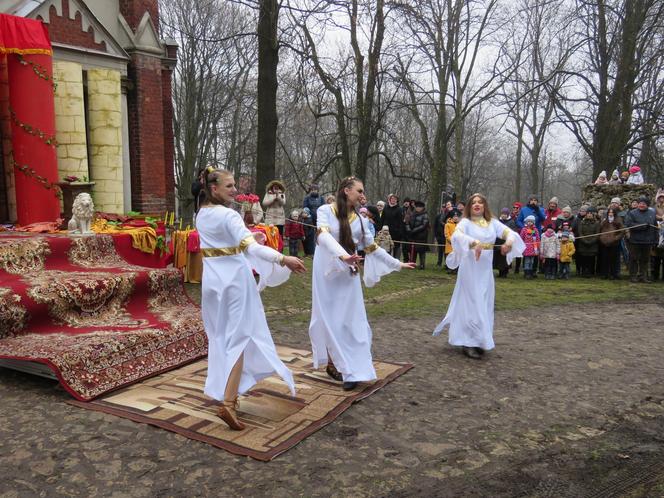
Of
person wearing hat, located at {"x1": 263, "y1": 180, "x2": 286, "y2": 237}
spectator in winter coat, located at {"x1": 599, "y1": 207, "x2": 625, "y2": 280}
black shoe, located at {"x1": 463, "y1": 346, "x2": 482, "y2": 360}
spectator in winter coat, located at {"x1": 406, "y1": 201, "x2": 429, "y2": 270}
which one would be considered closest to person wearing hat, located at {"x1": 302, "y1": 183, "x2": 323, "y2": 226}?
person wearing hat, located at {"x1": 263, "y1": 180, "x2": 286, "y2": 237}

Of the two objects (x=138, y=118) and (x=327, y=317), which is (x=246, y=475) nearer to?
(x=327, y=317)

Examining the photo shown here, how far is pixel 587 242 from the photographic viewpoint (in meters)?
13.7

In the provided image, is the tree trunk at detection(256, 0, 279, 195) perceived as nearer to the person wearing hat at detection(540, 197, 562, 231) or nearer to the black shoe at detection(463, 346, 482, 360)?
the person wearing hat at detection(540, 197, 562, 231)

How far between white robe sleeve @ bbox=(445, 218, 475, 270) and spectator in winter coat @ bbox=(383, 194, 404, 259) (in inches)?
334

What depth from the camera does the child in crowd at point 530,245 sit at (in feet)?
44.7

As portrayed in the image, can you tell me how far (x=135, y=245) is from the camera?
350 inches

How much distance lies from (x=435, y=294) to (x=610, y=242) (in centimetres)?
501

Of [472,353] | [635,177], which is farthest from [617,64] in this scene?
[472,353]

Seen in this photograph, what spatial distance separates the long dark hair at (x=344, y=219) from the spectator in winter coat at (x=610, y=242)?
971cm

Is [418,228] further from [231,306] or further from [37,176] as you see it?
[231,306]

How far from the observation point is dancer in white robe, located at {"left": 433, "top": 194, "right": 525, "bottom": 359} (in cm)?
648

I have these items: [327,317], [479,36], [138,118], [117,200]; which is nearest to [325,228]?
[327,317]

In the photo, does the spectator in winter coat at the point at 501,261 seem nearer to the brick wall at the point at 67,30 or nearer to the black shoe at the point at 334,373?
the black shoe at the point at 334,373

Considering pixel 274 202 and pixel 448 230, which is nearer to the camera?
pixel 274 202
